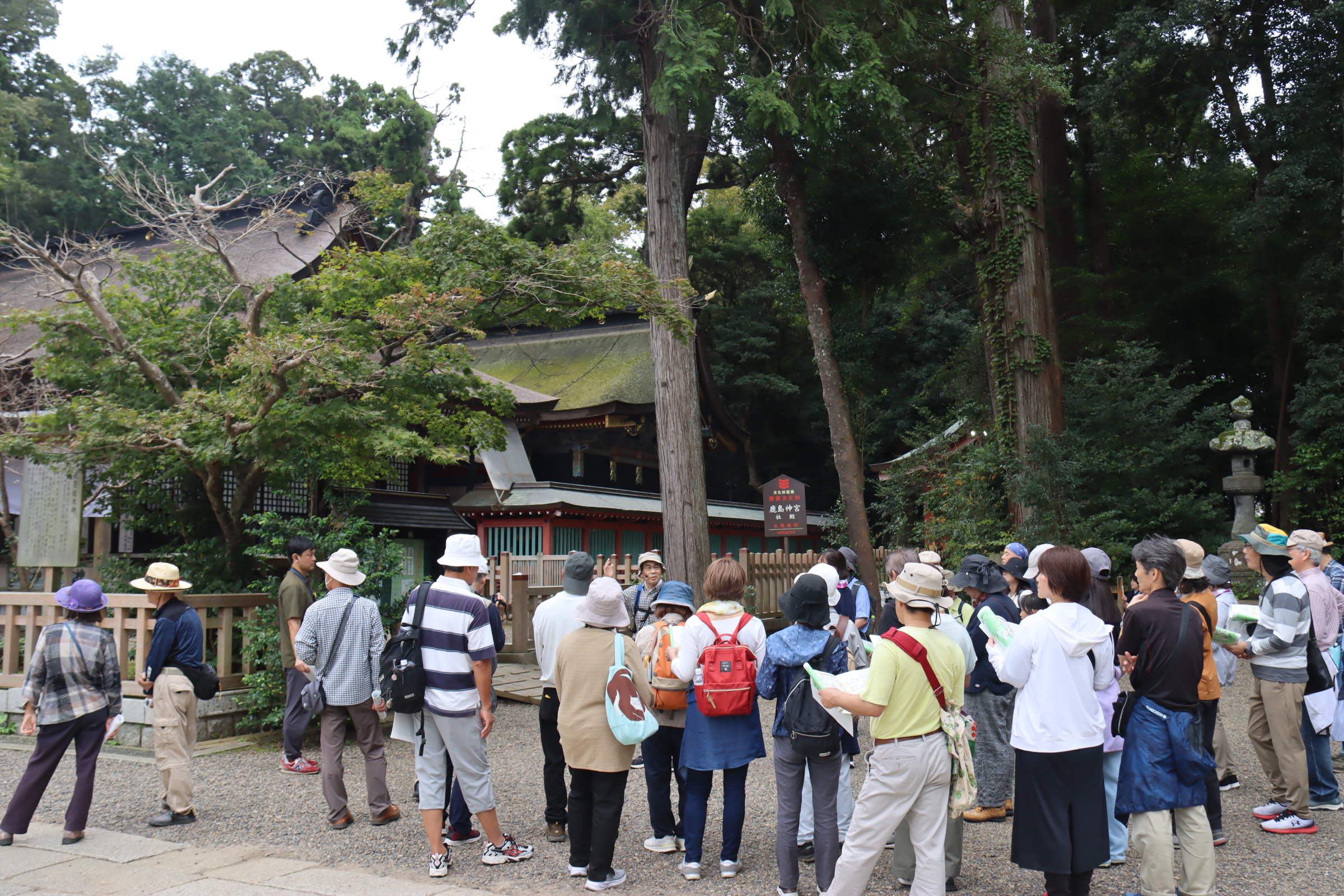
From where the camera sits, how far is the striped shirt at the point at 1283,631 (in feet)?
16.3

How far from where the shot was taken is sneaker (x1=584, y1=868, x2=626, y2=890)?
4.23m

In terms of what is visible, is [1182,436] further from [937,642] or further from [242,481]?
[242,481]

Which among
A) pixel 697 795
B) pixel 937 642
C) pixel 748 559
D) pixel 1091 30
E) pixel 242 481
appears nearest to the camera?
pixel 937 642

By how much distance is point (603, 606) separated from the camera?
4367mm

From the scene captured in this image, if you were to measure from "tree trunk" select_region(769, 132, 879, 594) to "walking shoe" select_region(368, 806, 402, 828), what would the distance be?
10472 millimetres

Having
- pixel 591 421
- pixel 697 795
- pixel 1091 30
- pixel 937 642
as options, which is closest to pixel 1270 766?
pixel 937 642

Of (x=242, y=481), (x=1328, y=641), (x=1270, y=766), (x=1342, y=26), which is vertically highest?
(x=1342, y=26)

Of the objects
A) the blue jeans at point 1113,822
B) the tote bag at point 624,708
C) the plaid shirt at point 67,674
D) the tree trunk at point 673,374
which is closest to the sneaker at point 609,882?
the tote bag at point 624,708

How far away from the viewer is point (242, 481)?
8.45 metres

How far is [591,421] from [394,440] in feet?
35.3

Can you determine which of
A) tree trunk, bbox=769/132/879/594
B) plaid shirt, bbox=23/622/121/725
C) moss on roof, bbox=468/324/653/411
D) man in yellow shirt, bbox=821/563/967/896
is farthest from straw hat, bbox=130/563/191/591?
moss on roof, bbox=468/324/653/411

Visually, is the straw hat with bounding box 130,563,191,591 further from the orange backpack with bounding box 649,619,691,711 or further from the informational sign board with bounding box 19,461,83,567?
the informational sign board with bounding box 19,461,83,567

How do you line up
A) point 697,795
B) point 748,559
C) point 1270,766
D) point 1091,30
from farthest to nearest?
point 1091,30 < point 748,559 < point 1270,766 < point 697,795

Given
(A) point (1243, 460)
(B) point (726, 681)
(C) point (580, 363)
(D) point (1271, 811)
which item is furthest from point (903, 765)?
(C) point (580, 363)
